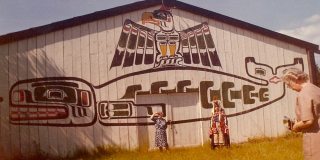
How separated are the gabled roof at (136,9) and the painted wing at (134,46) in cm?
62

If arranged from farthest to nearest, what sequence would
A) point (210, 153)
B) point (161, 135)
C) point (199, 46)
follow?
point (199, 46) < point (161, 135) < point (210, 153)

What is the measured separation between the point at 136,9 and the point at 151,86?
2712 mm

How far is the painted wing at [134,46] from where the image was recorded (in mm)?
8488

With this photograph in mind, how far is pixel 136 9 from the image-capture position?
8766mm

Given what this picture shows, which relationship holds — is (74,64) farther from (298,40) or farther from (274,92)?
(298,40)

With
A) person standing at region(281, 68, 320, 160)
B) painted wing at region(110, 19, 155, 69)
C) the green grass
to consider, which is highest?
painted wing at region(110, 19, 155, 69)

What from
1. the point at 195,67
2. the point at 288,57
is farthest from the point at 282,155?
the point at 288,57

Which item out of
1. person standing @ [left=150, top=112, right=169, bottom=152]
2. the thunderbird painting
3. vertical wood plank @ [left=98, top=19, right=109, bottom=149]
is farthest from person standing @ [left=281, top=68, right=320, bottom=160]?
vertical wood plank @ [left=98, top=19, right=109, bottom=149]

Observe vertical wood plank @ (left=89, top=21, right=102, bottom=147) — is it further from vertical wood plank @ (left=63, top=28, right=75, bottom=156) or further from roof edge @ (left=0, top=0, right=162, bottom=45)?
vertical wood plank @ (left=63, top=28, right=75, bottom=156)

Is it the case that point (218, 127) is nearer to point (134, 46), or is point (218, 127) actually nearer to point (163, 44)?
point (163, 44)

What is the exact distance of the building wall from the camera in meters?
7.79

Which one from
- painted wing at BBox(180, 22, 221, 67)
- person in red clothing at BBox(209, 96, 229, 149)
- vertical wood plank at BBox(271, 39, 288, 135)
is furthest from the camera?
vertical wood plank at BBox(271, 39, 288, 135)

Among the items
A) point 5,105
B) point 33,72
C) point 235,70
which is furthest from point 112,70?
point 235,70

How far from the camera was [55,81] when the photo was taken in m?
8.00
